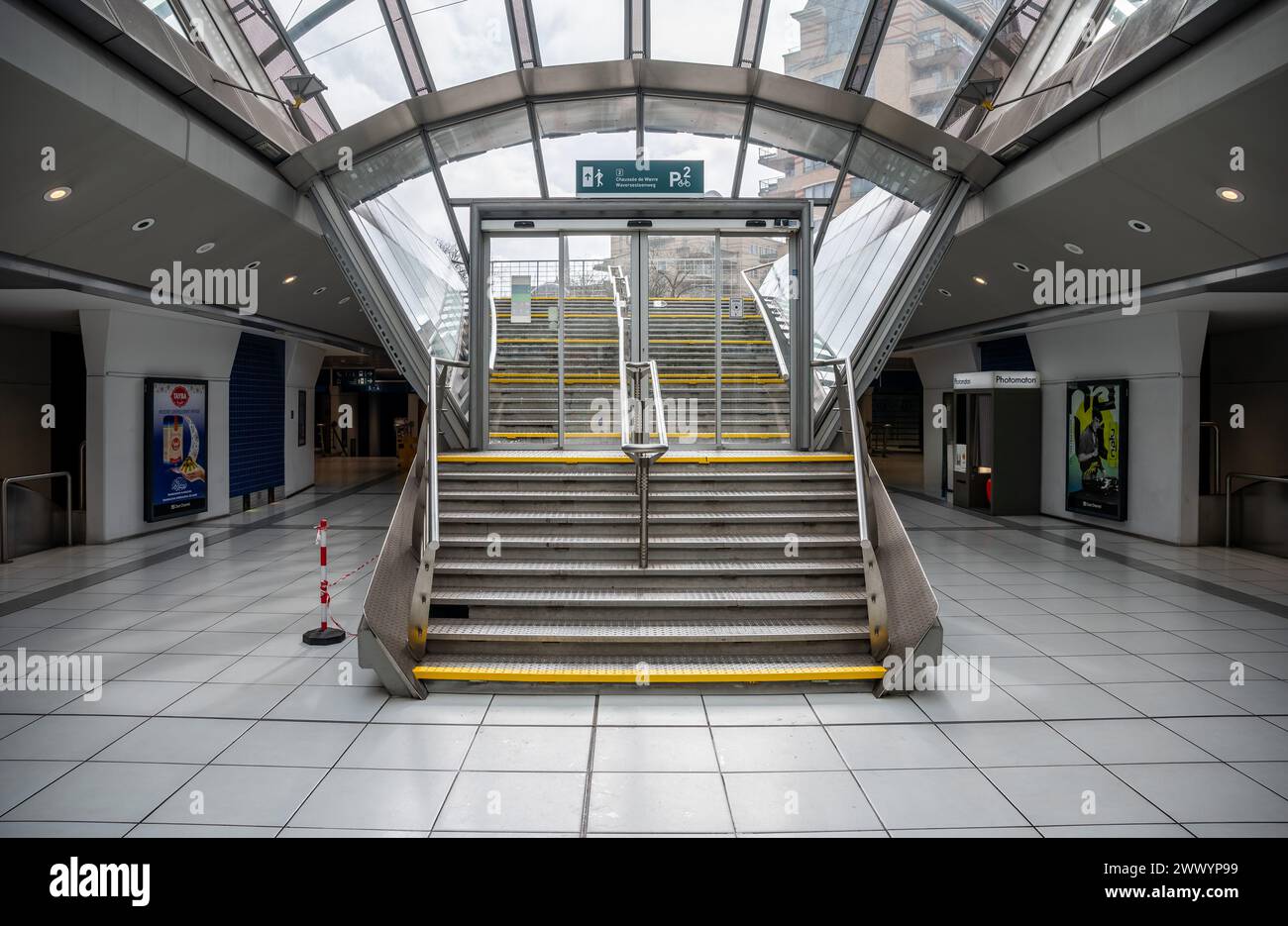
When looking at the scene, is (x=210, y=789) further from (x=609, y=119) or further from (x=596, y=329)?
(x=609, y=119)

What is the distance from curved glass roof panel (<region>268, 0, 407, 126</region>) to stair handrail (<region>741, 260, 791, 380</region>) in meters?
4.73

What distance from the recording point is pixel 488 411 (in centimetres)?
824

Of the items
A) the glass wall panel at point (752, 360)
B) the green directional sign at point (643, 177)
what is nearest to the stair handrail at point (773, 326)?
the glass wall panel at point (752, 360)

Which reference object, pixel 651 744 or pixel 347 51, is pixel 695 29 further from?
pixel 651 744

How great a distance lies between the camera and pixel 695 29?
32.7 ft

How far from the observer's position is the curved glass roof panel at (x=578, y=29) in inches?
386

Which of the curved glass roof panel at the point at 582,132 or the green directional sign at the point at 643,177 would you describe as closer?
the green directional sign at the point at 643,177

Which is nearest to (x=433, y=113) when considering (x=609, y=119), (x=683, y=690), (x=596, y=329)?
(x=609, y=119)

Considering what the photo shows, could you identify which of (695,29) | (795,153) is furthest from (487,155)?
(795,153)

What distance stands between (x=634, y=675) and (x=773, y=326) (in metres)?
6.13

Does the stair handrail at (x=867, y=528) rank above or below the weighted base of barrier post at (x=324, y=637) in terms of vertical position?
above

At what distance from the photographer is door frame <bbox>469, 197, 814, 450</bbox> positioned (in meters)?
7.79

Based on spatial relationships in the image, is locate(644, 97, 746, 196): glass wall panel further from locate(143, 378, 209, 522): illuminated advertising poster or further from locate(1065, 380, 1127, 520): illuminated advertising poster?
locate(143, 378, 209, 522): illuminated advertising poster

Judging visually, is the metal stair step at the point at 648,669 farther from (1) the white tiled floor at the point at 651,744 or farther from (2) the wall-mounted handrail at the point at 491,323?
(2) the wall-mounted handrail at the point at 491,323
